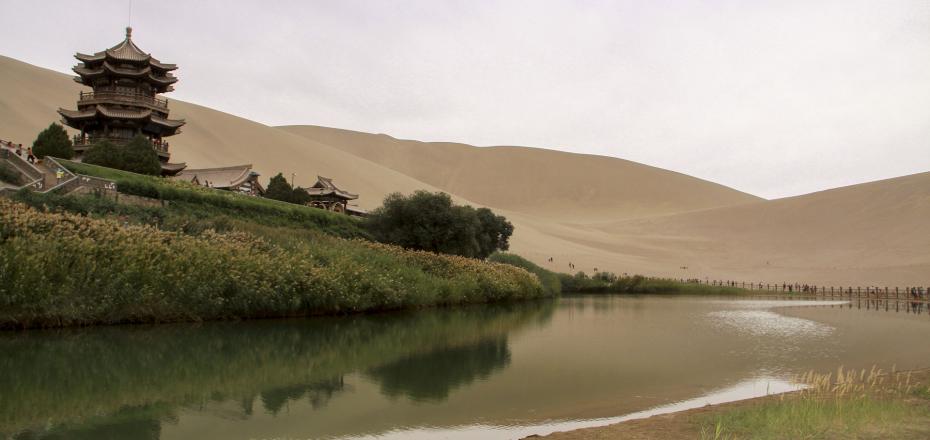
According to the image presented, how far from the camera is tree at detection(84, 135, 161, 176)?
33438mm

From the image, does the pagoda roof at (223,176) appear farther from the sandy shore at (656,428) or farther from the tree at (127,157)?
the sandy shore at (656,428)

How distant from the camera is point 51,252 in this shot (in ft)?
50.6

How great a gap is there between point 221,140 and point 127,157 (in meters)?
61.6

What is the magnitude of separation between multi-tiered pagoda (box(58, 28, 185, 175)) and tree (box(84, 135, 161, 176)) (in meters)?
6.75

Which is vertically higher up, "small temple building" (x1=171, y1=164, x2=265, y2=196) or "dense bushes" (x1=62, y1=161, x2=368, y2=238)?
"small temple building" (x1=171, y1=164, x2=265, y2=196)

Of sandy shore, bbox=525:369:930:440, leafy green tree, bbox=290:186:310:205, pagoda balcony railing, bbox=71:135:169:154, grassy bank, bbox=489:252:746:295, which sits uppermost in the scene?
pagoda balcony railing, bbox=71:135:169:154

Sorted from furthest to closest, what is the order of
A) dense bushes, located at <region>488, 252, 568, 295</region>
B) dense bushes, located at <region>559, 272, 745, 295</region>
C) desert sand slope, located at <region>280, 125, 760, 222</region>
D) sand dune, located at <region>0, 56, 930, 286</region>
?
desert sand slope, located at <region>280, 125, 760, 222</region>
sand dune, located at <region>0, 56, 930, 286</region>
dense bushes, located at <region>559, 272, 745, 295</region>
dense bushes, located at <region>488, 252, 568, 295</region>

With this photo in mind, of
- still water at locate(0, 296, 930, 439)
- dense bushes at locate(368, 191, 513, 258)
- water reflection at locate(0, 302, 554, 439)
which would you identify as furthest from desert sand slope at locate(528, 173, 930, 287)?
water reflection at locate(0, 302, 554, 439)

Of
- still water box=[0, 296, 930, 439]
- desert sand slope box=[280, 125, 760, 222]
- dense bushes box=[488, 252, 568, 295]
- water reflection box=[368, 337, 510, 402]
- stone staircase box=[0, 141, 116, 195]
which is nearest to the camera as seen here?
still water box=[0, 296, 930, 439]

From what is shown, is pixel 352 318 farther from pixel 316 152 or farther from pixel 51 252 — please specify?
pixel 316 152

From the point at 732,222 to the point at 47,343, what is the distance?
297 feet

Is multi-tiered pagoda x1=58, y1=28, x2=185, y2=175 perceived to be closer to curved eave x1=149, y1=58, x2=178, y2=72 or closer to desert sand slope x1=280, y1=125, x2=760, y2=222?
curved eave x1=149, y1=58, x2=178, y2=72

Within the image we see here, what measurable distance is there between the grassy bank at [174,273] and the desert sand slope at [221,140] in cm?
5312

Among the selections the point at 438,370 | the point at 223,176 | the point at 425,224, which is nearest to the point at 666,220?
the point at 223,176
